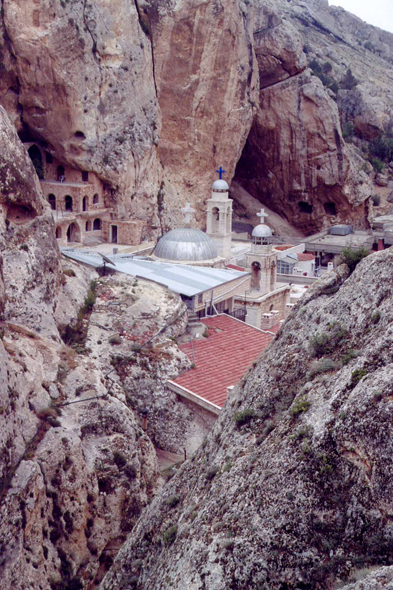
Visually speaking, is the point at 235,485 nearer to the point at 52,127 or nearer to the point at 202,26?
the point at 52,127

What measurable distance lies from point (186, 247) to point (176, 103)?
43.5 feet

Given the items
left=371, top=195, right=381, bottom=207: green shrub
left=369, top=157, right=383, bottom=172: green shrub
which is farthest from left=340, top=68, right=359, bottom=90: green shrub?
left=371, top=195, right=381, bottom=207: green shrub

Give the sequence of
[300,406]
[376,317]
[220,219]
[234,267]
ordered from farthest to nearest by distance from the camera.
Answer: [220,219], [234,267], [376,317], [300,406]

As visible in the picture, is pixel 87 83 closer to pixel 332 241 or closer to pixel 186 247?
pixel 186 247

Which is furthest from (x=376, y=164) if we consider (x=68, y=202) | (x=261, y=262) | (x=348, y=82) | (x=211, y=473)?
(x=211, y=473)

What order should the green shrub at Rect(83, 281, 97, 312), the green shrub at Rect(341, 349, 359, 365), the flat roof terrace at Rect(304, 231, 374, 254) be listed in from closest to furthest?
the green shrub at Rect(341, 349, 359, 365) → the green shrub at Rect(83, 281, 97, 312) → the flat roof terrace at Rect(304, 231, 374, 254)

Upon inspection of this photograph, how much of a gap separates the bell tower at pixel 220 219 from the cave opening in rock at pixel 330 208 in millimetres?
22257

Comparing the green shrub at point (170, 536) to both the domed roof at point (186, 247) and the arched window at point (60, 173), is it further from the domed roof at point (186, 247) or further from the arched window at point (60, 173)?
the arched window at point (60, 173)

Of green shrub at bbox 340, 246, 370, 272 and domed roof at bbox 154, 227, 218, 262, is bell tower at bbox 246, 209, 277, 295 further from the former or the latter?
green shrub at bbox 340, 246, 370, 272

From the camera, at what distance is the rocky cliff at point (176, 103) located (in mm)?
41000

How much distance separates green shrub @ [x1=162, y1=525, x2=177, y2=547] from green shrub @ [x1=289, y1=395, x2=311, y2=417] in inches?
112

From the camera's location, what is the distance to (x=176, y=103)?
49.0m

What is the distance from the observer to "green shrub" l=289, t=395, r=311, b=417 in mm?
12492

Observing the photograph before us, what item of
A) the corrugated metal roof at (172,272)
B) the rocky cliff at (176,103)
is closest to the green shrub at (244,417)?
the corrugated metal roof at (172,272)
